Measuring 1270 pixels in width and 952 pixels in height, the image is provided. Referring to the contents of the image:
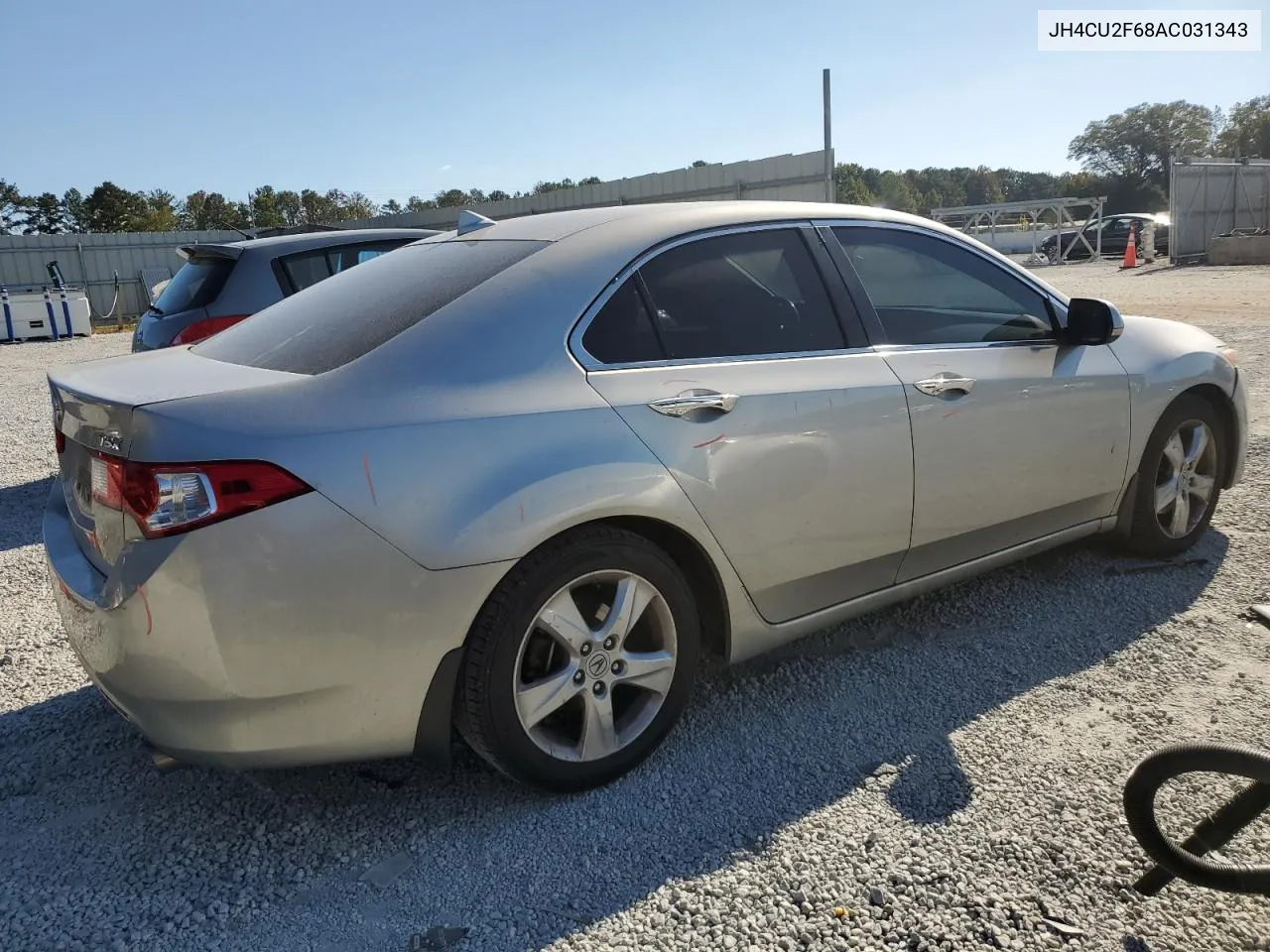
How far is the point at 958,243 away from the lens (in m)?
3.67

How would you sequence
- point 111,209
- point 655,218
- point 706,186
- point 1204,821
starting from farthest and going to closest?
point 111,209 < point 706,186 < point 655,218 < point 1204,821

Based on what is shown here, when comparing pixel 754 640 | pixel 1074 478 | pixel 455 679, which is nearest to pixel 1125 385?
pixel 1074 478

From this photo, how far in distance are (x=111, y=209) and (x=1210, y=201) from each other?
54.2m

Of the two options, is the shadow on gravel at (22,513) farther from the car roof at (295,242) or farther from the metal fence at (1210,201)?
the metal fence at (1210,201)

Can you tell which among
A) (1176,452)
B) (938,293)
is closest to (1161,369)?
(1176,452)

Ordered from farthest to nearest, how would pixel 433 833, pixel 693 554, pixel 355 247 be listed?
pixel 355 247
pixel 693 554
pixel 433 833

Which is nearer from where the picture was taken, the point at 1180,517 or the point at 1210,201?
the point at 1180,517

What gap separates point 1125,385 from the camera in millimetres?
3852

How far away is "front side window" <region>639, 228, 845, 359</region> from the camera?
2861 mm

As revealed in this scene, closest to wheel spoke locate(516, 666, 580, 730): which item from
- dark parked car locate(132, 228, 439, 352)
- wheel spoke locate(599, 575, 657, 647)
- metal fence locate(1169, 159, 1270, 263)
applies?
wheel spoke locate(599, 575, 657, 647)

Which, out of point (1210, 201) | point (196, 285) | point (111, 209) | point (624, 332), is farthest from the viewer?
point (111, 209)

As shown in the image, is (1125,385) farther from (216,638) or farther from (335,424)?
(216,638)

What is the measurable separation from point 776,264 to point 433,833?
2.00 metres

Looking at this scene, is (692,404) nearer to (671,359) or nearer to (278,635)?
(671,359)
